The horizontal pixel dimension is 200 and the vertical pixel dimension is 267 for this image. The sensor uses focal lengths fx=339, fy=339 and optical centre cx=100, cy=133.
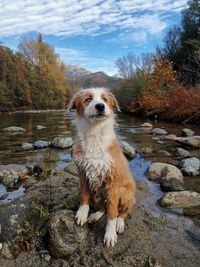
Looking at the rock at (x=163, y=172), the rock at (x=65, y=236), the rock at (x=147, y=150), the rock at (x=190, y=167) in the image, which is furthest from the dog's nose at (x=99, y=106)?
the rock at (x=147, y=150)

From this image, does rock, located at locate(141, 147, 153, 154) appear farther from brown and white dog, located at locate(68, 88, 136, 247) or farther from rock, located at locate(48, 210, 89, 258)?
rock, located at locate(48, 210, 89, 258)

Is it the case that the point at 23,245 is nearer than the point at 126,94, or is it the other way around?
the point at 23,245

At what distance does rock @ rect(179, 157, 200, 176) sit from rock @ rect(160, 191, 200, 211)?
2232 millimetres

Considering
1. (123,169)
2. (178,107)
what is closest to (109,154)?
(123,169)

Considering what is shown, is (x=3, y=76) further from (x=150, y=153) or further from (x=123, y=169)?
(x=123, y=169)

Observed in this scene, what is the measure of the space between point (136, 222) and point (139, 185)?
108 inches

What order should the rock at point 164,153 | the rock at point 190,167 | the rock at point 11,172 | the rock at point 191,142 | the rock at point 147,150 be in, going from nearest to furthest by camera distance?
1. the rock at point 11,172
2. the rock at point 190,167
3. the rock at point 164,153
4. the rock at point 147,150
5. the rock at point 191,142

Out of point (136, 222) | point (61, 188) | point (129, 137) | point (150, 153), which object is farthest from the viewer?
point (129, 137)

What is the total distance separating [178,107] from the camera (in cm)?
2694

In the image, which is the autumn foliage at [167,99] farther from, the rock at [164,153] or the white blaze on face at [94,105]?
the white blaze on face at [94,105]

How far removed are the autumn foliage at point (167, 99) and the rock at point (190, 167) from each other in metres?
14.2

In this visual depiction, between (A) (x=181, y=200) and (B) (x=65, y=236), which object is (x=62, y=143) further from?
(B) (x=65, y=236)

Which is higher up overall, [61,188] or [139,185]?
[61,188]

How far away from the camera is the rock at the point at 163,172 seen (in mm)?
8591
